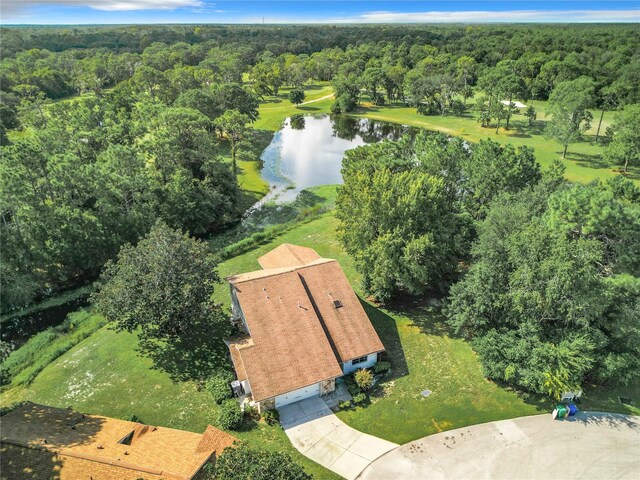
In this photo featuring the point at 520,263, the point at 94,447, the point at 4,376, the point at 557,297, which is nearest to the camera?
the point at 94,447

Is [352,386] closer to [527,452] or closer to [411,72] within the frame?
[527,452]

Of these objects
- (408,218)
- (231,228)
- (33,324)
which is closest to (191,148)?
(231,228)

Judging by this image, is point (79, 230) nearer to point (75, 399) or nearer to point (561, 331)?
point (75, 399)

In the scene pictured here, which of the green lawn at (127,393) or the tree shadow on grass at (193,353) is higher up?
the tree shadow on grass at (193,353)

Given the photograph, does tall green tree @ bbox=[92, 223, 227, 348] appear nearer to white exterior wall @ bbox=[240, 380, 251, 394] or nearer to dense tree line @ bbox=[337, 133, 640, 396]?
white exterior wall @ bbox=[240, 380, 251, 394]

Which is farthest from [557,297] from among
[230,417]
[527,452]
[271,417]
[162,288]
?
[162,288]

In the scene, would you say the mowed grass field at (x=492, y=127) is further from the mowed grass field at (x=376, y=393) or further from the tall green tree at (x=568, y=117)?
the mowed grass field at (x=376, y=393)

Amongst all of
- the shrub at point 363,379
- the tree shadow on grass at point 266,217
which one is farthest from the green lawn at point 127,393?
the tree shadow on grass at point 266,217
